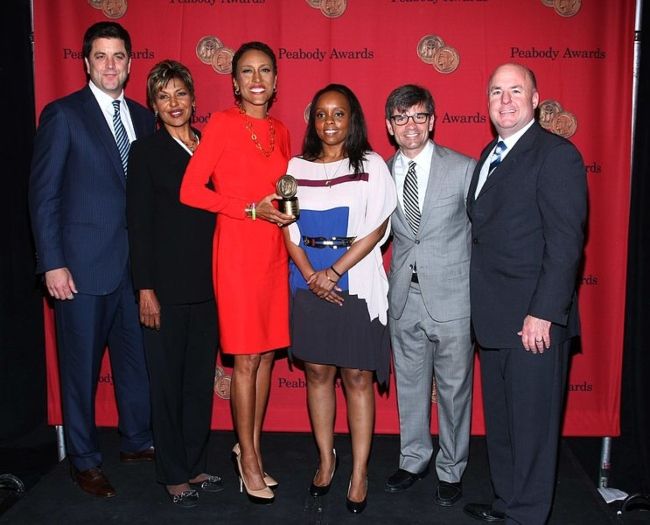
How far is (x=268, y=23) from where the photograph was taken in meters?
3.96

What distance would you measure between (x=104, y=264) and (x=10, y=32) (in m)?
1.63

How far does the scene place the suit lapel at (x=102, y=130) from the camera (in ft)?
10.7

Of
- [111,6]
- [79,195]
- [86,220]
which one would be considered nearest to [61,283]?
[86,220]

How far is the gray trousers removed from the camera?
127 inches

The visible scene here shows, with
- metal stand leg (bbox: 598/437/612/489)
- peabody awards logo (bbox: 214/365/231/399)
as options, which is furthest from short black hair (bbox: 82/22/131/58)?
metal stand leg (bbox: 598/437/612/489)

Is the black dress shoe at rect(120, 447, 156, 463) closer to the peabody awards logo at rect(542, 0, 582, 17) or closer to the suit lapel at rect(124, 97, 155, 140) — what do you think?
the suit lapel at rect(124, 97, 155, 140)

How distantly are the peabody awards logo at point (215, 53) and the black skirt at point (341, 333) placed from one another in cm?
166

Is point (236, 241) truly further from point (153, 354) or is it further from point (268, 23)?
point (268, 23)

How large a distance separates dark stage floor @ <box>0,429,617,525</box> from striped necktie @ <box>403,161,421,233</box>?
1328 mm

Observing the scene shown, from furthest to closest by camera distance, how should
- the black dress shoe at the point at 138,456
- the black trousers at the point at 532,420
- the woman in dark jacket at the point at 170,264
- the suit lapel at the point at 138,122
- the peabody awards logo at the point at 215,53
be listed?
1. the peabody awards logo at the point at 215,53
2. the black dress shoe at the point at 138,456
3. the suit lapel at the point at 138,122
4. the woman in dark jacket at the point at 170,264
5. the black trousers at the point at 532,420

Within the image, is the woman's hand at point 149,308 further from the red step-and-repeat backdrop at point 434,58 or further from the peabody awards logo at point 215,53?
the peabody awards logo at point 215,53

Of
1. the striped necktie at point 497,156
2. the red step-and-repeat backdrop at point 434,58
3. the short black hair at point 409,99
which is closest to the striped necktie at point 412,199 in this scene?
the short black hair at point 409,99

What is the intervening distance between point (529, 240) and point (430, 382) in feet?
3.39

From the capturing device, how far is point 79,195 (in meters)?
3.23
